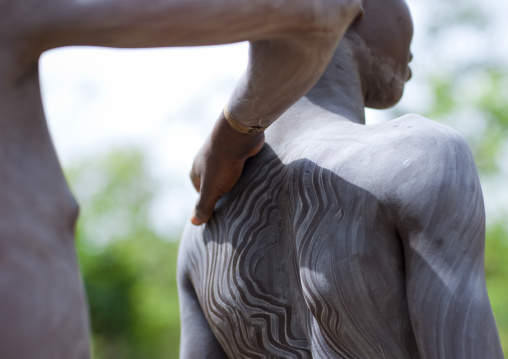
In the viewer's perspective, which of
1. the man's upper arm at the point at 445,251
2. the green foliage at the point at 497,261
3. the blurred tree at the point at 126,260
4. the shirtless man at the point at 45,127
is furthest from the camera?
the blurred tree at the point at 126,260

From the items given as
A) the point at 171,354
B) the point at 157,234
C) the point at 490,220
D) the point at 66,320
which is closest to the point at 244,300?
the point at 66,320

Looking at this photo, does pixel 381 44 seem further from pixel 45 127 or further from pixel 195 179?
pixel 45 127

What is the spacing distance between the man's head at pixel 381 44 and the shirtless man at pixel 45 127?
55 cm

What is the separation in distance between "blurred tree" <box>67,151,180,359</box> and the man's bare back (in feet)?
29.2

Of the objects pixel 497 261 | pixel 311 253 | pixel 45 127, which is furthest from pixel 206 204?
pixel 497 261

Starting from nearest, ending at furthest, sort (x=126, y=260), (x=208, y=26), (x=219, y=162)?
(x=208, y=26) < (x=219, y=162) < (x=126, y=260)

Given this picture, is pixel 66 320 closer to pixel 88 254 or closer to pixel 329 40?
pixel 329 40

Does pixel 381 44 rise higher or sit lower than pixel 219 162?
higher

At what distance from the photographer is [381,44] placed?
144 centimetres

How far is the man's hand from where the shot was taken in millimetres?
1262

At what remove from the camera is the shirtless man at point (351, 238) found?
3.45 feet

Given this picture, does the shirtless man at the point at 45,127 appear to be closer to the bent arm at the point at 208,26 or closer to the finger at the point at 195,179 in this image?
the bent arm at the point at 208,26

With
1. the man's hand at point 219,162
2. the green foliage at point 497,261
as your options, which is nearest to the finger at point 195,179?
the man's hand at point 219,162

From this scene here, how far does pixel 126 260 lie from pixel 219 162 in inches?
383
